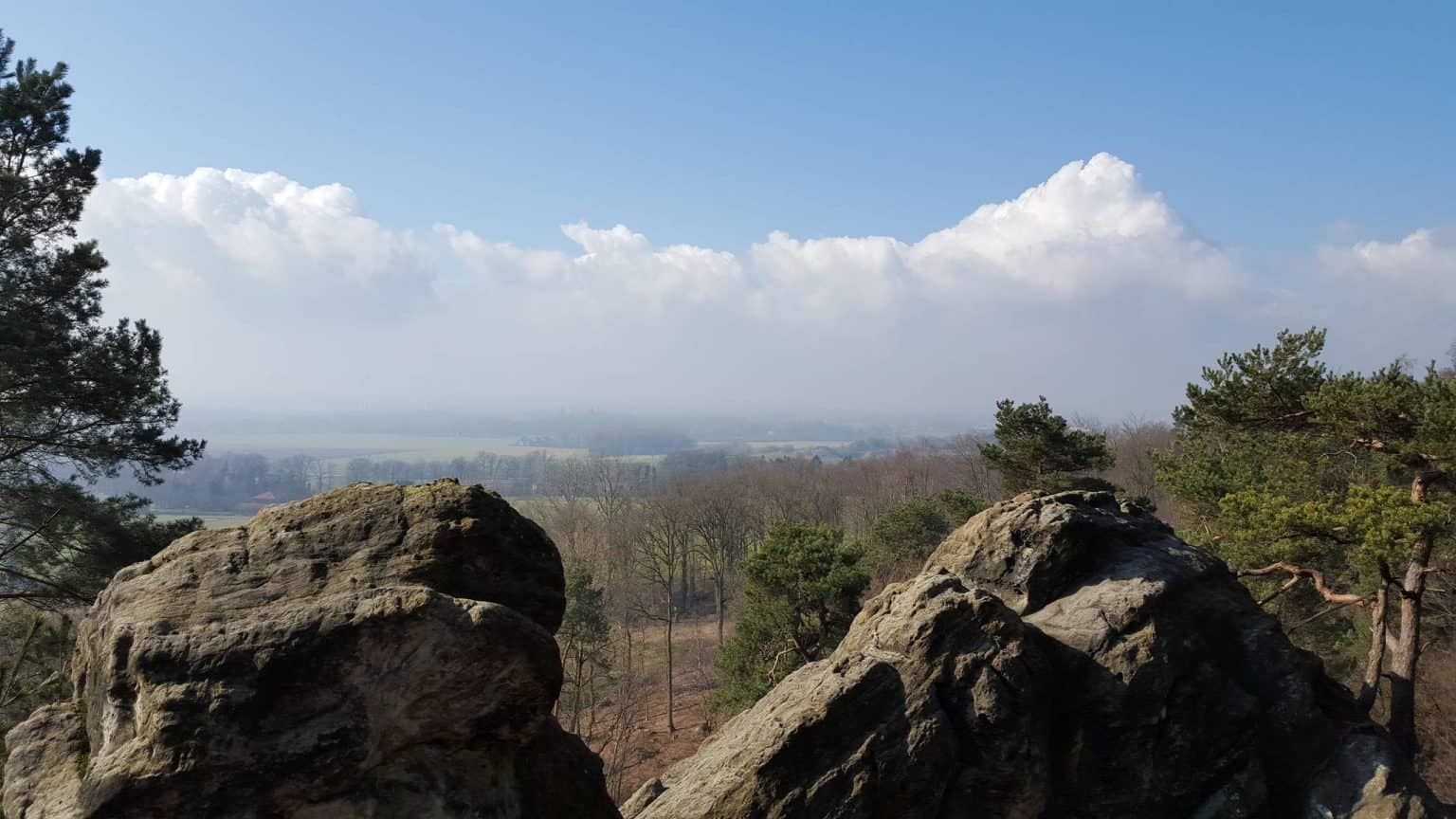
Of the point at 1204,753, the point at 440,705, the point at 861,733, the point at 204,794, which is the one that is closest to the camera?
the point at 204,794

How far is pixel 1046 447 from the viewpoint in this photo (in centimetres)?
2444

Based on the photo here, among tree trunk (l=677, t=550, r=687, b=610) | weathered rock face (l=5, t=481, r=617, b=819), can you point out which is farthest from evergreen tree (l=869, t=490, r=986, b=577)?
weathered rock face (l=5, t=481, r=617, b=819)

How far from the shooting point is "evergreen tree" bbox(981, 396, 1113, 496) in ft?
80.0

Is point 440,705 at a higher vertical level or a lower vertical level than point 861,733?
higher

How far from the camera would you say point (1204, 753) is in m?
8.62

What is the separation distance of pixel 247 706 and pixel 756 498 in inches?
2455

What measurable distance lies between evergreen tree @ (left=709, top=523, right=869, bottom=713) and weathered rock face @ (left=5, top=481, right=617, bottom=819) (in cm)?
1500

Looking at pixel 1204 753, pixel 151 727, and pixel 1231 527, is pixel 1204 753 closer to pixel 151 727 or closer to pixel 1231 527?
pixel 1231 527

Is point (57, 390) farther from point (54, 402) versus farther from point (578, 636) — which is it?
point (578, 636)

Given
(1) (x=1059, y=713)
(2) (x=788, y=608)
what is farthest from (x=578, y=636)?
(1) (x=1059, y=713)

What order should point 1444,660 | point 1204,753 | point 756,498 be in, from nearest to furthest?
point 1204,753 → point 1444,660 → point 756,498

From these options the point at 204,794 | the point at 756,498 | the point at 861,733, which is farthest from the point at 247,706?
the point at 756,498

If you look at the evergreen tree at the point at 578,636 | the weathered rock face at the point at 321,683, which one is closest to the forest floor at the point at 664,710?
the evergreen tree at the point at 578,636

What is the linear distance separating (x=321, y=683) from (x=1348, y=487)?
16209mm
